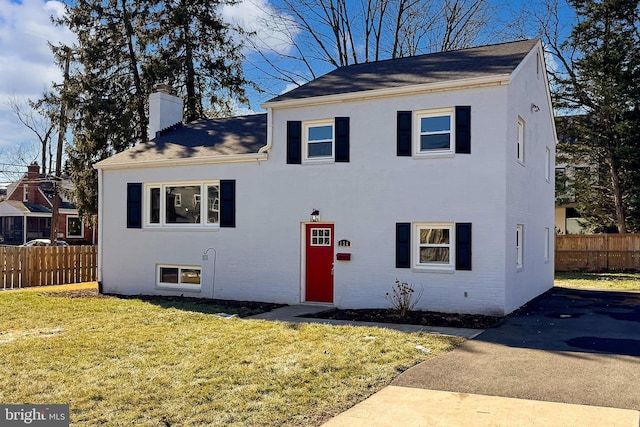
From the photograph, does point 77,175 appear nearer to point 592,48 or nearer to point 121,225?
point 121,225

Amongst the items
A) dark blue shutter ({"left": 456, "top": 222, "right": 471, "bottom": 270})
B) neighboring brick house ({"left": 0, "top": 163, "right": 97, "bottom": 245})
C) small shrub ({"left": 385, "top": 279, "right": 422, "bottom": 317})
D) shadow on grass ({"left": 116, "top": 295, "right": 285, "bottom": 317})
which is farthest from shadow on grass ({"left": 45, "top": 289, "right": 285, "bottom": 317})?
neighboring brick house ({"left": 0, "top": 163, "right": 97, "bottom": 245})

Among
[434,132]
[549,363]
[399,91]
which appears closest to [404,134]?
[434,132]

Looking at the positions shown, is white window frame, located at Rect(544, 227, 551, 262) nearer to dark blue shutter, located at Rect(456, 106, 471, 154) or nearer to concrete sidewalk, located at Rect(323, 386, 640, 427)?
dark blue shutter, located at Rect(456, 106, 471, 154)

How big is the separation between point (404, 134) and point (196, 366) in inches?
299

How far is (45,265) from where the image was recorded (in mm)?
18469

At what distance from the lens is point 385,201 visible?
1279 cm

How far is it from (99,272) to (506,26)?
78.5ft

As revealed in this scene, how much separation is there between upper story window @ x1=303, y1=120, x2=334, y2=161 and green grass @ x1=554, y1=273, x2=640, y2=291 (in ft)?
35.6

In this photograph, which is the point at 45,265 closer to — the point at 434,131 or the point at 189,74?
the point at 189,74

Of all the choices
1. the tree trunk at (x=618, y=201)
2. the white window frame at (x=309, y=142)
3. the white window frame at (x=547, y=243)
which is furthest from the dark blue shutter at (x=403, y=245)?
the tree trunk at (x=618, y=201)

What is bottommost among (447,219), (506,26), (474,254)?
(474,254)

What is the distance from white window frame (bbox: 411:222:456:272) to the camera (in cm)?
1208

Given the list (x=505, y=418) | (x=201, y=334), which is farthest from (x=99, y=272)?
(x=505, y=418)

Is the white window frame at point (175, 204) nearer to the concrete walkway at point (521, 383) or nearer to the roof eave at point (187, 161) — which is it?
the roof eave at point (187, 161)
